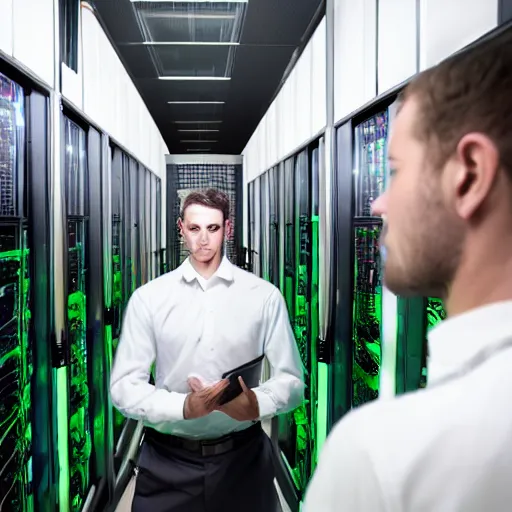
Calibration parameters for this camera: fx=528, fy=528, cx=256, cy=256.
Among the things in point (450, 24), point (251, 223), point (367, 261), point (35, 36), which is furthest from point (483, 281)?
point (251, 223)

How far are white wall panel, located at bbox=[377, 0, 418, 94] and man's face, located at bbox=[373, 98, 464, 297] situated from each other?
99cm

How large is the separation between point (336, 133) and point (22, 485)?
190 centimetres

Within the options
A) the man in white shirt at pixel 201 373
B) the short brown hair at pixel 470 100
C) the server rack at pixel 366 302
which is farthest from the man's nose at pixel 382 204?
the man in white shirt at pixel 201 373

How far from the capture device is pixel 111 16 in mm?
2471

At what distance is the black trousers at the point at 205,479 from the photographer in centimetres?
217

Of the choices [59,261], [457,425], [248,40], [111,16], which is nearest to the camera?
[457,425]

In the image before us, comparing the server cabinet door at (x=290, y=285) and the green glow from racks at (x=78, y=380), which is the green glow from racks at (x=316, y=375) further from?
the green glow from racks at (x=78, y=380)

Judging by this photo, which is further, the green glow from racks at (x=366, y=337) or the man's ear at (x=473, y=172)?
the green glow from racks at (x=366, y=337)

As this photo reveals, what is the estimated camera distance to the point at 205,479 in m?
2.18

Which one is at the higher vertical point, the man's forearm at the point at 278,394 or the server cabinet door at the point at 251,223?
the server cabinet door at the point at 251,223

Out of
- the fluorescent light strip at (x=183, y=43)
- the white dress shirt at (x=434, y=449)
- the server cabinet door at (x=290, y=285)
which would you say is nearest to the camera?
the white dress shirt at (x=434, y=449)

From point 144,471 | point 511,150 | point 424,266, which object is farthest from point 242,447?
point 511,150

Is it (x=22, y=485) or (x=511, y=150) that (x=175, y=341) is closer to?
(x=22, y=485)

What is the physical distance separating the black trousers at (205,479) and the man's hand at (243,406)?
0.67 feet
